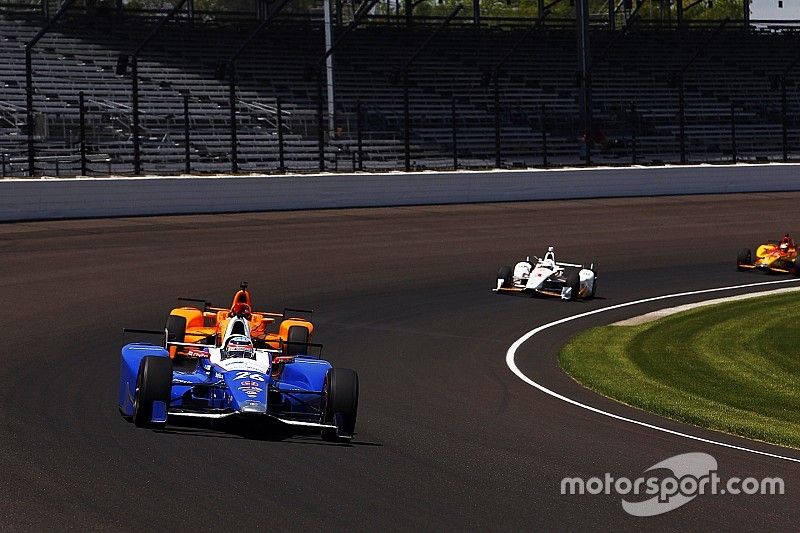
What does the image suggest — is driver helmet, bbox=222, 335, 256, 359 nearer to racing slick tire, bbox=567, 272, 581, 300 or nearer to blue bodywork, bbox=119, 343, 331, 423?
blue bodywork, bbox=119, 343, 331, 423

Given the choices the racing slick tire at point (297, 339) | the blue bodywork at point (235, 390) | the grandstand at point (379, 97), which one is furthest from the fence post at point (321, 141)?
the blue bodywork at point (235, 390)

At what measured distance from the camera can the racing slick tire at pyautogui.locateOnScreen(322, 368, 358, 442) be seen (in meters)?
11.8

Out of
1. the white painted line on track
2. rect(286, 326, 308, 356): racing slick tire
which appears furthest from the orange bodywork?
rect(286, 326, 308, 356): racing slick tire

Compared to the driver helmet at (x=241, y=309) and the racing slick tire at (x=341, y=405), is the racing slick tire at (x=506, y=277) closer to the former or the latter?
the driver helmet at (x=241, y=309)

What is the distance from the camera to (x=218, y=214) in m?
34.6

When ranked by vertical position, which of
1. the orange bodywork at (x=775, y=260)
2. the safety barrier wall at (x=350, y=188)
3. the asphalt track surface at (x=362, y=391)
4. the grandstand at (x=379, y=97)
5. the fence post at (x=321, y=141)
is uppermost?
the grandstand at (x=379, y=97)

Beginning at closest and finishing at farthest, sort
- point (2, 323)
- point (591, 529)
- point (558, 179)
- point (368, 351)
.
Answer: point (591, 529) → point (368, 351) → point (2, 323) → point (558, 179)

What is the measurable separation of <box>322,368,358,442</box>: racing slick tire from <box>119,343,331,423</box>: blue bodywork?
36 centimetres

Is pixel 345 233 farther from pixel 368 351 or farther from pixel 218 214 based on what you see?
pixel 368 351

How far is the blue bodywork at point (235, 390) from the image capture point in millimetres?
11680

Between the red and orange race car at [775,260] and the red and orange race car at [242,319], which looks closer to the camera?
the red and orange race car at [242,319]

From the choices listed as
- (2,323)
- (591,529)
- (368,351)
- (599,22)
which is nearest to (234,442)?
(591,529)

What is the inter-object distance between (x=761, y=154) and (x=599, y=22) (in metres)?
27.4

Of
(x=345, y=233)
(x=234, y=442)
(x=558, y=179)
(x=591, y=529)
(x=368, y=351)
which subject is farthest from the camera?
(x=558, y=179)
